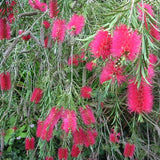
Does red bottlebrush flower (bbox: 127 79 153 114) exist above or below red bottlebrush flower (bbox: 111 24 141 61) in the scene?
below

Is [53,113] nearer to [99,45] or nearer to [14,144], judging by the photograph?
[99,45]

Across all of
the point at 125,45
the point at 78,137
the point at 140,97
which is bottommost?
the point at 78,137

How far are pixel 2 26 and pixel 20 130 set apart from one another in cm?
149

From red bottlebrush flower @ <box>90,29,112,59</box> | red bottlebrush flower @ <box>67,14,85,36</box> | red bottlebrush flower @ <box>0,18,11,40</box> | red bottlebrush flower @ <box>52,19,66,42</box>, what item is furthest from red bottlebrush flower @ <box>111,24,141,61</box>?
red bottlebrush flower @ <box>0,18,11,40</box>

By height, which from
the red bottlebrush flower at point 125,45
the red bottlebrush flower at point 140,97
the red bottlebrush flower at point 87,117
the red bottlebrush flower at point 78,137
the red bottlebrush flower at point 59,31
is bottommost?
the red bottlebrush flower at point 78,137

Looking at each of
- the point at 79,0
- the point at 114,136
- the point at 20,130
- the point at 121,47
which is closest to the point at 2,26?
the point at 79,0

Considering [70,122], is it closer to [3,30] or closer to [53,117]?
[53,117]

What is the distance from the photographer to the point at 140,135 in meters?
2.08

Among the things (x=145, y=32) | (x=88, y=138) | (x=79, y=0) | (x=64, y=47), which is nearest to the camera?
(x=145, y=32)

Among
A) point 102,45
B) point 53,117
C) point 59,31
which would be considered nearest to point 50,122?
point 53,117

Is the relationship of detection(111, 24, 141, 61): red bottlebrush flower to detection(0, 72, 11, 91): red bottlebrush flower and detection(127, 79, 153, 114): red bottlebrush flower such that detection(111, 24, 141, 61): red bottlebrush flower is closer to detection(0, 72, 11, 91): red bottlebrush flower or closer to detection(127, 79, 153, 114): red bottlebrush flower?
detection(127, 79, 153, 114): red bottlebrush flower

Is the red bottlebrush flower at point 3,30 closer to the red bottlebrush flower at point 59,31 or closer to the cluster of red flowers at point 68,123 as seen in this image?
the red bottlebrush flower at point 59,31

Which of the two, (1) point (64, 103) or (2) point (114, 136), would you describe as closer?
(1) point (64, 103)

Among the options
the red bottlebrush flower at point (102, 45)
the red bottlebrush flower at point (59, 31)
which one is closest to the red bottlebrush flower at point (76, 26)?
the red bottlebrush flower at point (59, 31)
